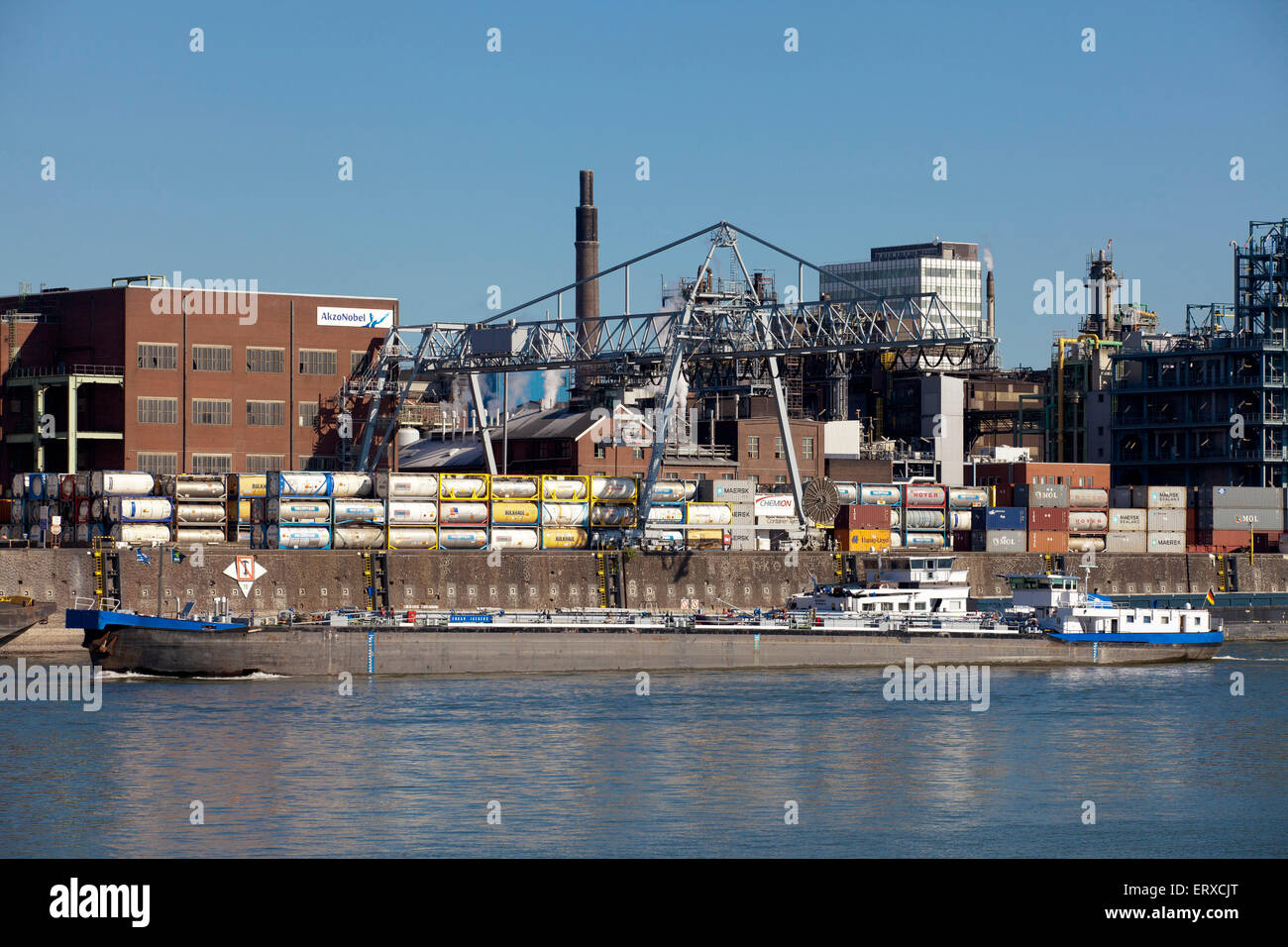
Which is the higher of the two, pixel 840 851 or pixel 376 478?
pixel 376 478

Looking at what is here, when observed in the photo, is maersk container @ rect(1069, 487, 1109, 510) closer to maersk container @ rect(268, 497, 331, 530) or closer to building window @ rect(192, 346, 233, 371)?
maersk container @ rect(268, 497, 331, 530)

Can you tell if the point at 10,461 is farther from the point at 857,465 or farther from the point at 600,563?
the point at 857,465

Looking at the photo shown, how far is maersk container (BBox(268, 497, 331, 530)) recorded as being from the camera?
300 ft

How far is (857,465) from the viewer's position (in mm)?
123938

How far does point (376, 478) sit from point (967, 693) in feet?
127

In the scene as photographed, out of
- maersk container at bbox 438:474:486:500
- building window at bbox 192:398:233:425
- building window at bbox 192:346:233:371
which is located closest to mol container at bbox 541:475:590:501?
maersk container at bbox 438:474:486:500

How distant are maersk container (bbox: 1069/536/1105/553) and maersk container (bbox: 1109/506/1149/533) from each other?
4.97 ft

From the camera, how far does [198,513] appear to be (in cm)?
9262

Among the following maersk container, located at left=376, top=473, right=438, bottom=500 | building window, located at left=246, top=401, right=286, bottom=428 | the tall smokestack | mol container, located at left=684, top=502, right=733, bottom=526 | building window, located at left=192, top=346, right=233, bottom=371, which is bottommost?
mol container, located at left=684, top=502, right=733, bottom=526

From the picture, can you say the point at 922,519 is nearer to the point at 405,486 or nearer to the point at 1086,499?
the point at 1086,499

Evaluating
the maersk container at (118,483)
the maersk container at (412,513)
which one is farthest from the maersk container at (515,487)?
the maersk container at (118,483)

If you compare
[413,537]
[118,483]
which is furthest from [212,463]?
[413,537]

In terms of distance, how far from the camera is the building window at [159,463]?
104 metres
